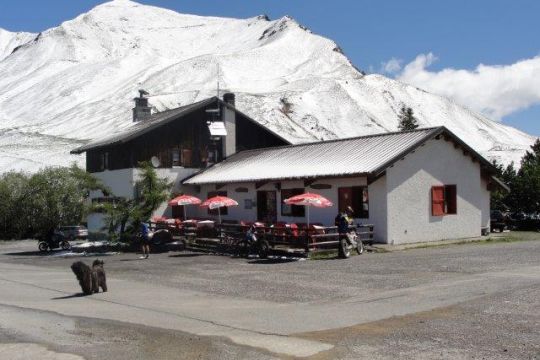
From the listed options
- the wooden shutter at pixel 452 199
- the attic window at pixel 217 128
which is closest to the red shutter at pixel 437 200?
the wooden shutter at pixel 452 199

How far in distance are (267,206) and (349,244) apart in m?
9.49

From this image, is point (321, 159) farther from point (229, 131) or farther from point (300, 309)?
point (300, 309)

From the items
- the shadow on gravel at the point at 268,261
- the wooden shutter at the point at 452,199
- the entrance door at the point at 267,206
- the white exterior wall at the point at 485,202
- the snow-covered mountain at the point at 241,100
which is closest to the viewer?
the shadow on gravel at the point at 268,261

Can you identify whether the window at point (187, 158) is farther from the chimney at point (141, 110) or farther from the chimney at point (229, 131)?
the chimney at point (141, 110)

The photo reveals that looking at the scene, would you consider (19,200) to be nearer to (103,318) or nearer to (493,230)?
(493,230)


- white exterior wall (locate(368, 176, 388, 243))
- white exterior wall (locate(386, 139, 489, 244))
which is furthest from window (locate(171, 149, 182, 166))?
white exterior wall (locate(386, 139, 489, 244))

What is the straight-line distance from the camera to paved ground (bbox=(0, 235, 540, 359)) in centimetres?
917

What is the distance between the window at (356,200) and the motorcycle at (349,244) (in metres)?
2.87

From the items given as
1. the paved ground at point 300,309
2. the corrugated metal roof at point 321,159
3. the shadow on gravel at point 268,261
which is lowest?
the paved ground at point 300,309

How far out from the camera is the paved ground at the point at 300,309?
917 cm

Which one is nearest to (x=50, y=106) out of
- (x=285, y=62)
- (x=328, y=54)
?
(x=285, y=62)

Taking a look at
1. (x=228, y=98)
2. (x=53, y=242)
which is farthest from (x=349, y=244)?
(x=228, y=98)

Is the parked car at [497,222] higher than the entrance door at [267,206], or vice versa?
the entrance door at [267,206]

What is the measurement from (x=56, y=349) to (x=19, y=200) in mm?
38459
